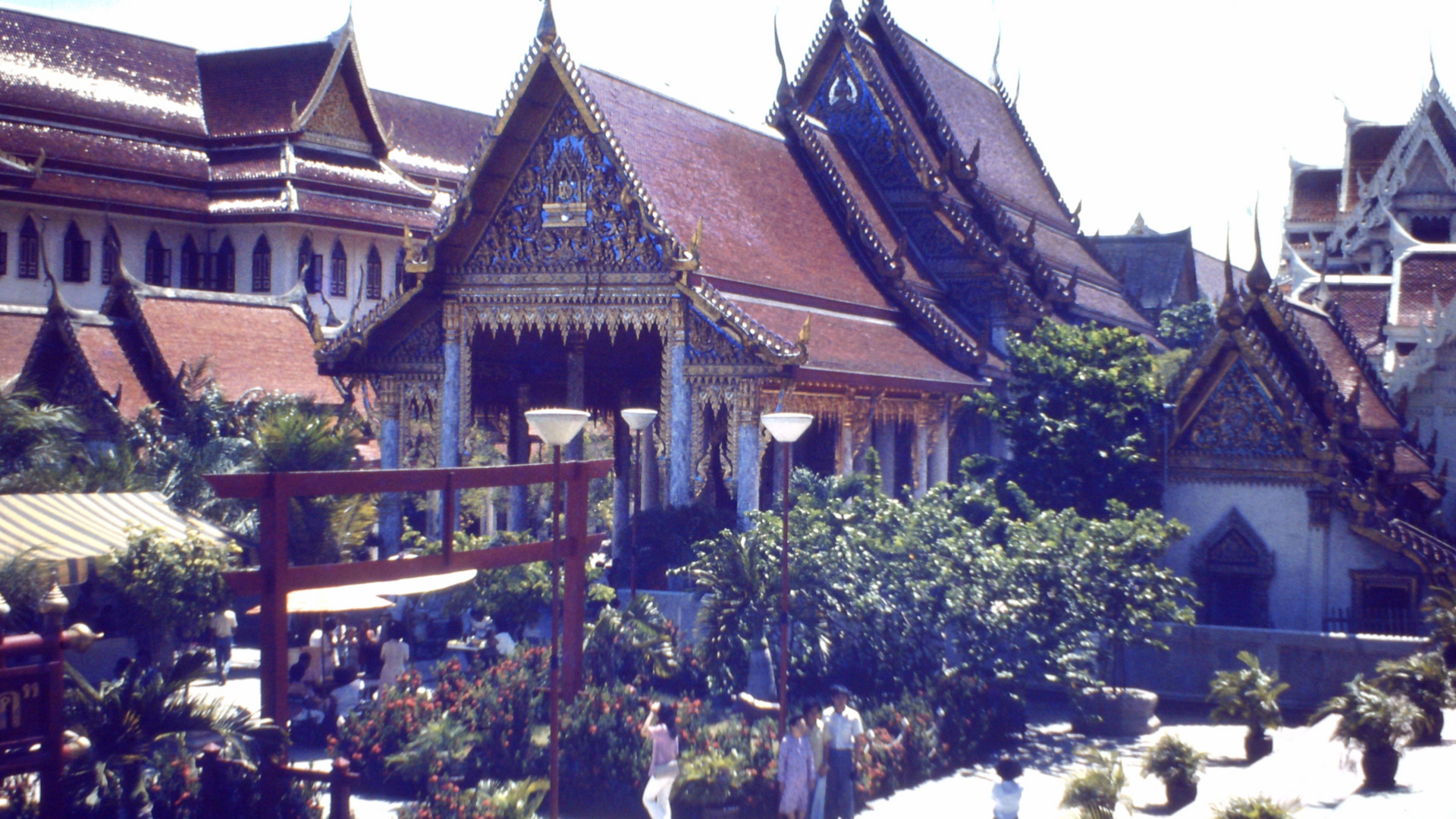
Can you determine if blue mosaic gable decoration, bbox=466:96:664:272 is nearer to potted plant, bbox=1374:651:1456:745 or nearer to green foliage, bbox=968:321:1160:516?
green foliage, bbox=968:321:1160:516

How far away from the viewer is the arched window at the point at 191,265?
1676 inches

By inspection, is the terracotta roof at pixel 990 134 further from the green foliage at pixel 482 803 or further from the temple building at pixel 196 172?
the green foliage at pixel 482 803

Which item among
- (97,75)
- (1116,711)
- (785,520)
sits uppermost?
(97,75)

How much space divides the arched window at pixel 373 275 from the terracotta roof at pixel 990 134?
1924cm

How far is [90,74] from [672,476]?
103 feet

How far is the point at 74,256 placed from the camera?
40.0 meters

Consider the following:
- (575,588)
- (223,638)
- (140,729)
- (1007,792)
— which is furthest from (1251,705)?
(223,638)

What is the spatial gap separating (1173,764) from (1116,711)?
13.0 ft

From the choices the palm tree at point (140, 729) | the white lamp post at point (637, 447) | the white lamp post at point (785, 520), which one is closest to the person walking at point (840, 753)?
the white lamp post at point (785, 520)

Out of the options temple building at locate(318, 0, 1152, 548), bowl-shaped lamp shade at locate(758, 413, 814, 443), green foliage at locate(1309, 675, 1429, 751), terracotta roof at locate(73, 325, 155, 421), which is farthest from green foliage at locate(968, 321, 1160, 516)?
terracotta roof at locate(73, 325, 155, 421)

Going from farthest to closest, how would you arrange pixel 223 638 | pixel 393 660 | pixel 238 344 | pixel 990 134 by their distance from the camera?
pixel 990 134, pixel 238 344, pixel 223 638, pixel 393 660

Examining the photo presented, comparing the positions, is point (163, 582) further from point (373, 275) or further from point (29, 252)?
point (373, 275)

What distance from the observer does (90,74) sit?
1673 inches

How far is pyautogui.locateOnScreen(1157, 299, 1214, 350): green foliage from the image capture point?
41.9 m
